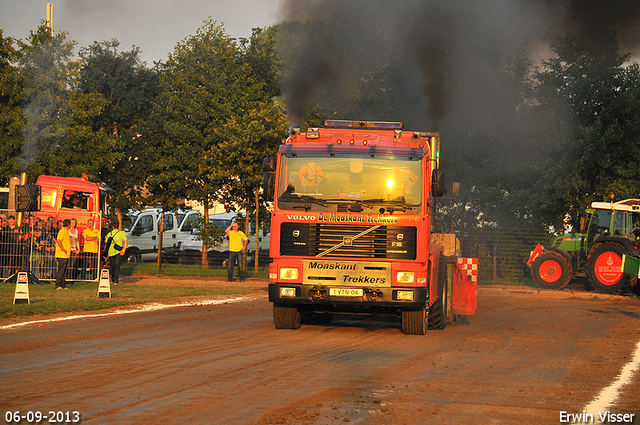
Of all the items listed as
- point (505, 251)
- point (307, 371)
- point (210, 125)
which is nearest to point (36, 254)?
point (210, 125)

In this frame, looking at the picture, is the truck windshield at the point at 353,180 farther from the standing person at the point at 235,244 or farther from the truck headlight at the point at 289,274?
the standing person at the point at 235,244

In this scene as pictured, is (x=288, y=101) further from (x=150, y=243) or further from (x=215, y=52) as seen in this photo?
(x=150, y=243)

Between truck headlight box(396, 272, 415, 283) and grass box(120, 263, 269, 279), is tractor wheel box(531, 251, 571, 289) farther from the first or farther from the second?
truck headlight box(396, 272, 415, 283)

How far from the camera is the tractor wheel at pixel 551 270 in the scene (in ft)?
91.1

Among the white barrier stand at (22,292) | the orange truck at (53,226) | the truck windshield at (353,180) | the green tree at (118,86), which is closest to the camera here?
the truck windshield at (353,180)

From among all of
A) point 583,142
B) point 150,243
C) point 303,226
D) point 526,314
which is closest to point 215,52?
point 150,243

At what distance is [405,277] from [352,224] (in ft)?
3.74

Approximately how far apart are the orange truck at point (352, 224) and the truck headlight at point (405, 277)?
0.02 m

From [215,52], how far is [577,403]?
27.1m

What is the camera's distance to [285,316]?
524 inches

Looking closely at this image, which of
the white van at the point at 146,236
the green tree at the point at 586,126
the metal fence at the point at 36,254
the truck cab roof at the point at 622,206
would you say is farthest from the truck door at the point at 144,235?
the truck cab roof at the point at 622,206

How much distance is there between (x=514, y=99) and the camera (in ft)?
109

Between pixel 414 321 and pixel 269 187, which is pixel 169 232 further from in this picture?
pixel 414 321

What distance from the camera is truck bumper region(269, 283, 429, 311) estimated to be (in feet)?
40.3
